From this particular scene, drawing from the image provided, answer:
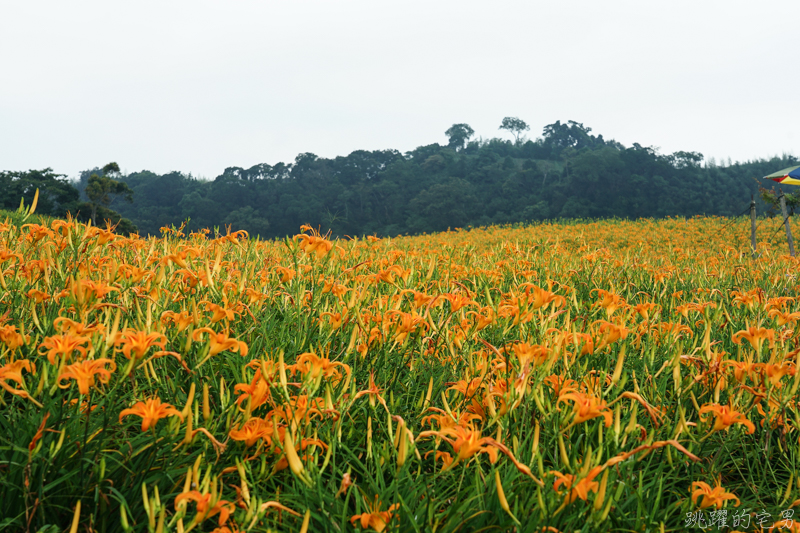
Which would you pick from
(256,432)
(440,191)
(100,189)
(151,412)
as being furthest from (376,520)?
(440,191)

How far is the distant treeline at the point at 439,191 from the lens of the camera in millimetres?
31547

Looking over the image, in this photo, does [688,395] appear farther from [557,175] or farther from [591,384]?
[557,175]

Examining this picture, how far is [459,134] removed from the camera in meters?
58.3

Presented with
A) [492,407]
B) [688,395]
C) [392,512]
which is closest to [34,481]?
[392,512]

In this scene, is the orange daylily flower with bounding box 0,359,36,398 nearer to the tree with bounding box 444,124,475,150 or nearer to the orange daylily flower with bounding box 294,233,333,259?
the orange daylily flower with bounding box 294,233,333,259

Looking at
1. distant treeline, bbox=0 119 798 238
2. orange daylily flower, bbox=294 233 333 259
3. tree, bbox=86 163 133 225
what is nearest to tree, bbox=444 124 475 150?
distant treeline, bbox=0 119 798 238

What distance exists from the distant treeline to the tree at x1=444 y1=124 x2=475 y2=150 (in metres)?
17.1

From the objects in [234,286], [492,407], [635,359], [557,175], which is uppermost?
[557,175]

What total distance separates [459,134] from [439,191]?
2787 centimetres

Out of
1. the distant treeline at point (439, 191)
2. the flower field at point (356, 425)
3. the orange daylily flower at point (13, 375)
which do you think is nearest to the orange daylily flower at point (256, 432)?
the flower field at point (356, 425)

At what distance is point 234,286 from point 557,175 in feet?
126

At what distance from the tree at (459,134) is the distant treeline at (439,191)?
1712 cm

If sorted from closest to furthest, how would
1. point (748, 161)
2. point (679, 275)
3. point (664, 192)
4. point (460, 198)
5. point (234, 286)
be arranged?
1. point (234, 286)
2. point (679, 275)
3. point (664, 192)
4. point (460, 198)
5. point (748, 161)

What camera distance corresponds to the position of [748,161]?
36625mm
